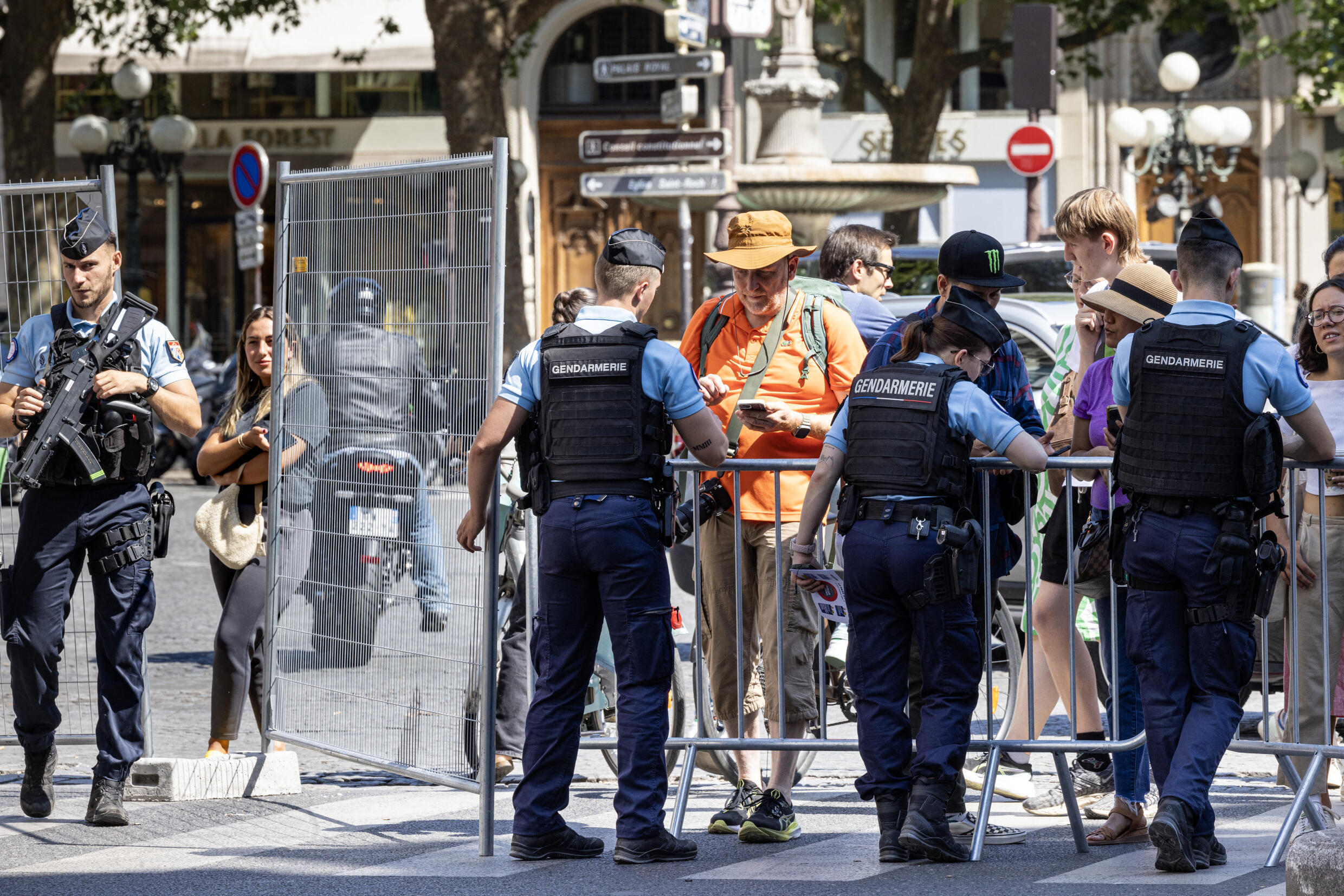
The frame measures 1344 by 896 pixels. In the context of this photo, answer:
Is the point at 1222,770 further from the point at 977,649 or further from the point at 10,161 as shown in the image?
the point at 10,161

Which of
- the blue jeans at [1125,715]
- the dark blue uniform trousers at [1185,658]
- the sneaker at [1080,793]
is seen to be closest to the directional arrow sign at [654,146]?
the sneaker at [1080,793]

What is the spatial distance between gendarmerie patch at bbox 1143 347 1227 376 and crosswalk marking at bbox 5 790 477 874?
276 cm

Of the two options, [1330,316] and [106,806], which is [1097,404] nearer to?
[1330,316]

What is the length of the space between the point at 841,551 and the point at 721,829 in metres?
1.07

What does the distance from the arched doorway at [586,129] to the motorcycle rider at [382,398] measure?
22.1 m

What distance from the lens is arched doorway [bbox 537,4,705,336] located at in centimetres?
2858

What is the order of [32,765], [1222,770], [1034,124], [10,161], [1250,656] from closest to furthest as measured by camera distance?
1. [1250,656]
2. [32,765]
3. [1222,770]
4. [1034,124]
5. [10,161]

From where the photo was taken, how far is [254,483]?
6945 mm

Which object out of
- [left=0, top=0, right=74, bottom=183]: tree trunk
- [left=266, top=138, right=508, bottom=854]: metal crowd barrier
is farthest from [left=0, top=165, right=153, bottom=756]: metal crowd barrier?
[left=0, top=0, right=74, bottom=183]: tree trunk

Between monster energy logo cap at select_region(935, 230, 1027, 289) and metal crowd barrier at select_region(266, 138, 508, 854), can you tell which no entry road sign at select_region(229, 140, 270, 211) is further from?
monster energy logo cap at select_region(935, 230, 1027, 289)

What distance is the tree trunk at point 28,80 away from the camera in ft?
66.5

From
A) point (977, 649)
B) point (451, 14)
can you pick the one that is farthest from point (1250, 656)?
point (451, 14)

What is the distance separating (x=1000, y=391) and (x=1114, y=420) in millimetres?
383

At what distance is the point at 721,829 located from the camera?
5.84 metres
